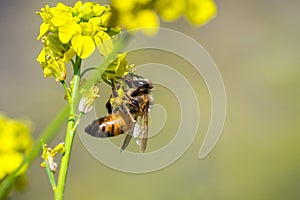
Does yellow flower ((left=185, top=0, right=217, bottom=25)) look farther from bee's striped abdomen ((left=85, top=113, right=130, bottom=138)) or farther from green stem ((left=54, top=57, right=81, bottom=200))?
bee's striped abdomen ((left=85, top=113, right=130, bottom=138))

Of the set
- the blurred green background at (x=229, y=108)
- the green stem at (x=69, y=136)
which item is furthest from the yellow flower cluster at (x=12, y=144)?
the blurred green background at (x=229, y=108)

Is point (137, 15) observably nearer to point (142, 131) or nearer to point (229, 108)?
point (142, 131)

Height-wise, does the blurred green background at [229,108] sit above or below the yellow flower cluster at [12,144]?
above

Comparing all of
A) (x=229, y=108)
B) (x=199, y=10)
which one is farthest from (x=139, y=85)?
(x=229, y=108)

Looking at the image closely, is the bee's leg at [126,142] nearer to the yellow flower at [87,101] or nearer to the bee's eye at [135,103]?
the bee's eye at [135,103]

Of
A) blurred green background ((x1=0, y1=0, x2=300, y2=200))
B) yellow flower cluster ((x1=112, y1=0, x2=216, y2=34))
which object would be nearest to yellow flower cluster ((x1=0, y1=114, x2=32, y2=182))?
yellow flower cluster ((x1=112, y1=0, x2=216, y2=34))

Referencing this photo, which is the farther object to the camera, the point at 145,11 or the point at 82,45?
the point at 82,45
